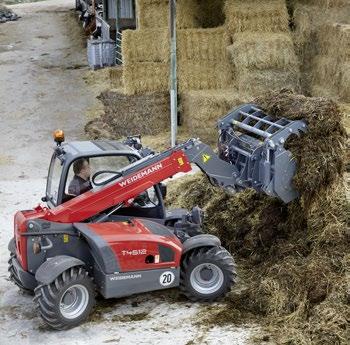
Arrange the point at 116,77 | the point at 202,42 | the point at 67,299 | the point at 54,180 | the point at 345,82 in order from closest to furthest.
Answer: the point at 67,299
the point at 54,180
the point at 345,82
the point at 202,42
the point at 116,77

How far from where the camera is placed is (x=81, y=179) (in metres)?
9.09

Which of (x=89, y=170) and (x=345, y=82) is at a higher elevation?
(x=345, y=82)

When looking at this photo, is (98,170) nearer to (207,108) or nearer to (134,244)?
(134,244)

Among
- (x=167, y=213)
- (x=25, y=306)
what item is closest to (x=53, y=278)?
(x=25, y=306)

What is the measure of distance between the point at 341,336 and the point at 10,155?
36.9 feet

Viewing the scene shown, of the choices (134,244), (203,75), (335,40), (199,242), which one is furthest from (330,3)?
(134,244)

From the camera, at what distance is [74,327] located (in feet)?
28.3

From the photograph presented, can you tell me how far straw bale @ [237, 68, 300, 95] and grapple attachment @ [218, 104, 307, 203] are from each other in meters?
6.47

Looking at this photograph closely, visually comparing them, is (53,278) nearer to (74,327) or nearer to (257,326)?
(74,327)

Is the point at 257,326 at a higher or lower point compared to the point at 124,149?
lower

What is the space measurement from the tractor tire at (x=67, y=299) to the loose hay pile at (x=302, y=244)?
1.64m

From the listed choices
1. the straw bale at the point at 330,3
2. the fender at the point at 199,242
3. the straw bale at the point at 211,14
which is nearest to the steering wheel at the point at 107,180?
the fender at the point at 199,242

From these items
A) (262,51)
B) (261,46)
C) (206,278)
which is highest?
(261,46)

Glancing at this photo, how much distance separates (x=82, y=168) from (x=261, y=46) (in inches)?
339
